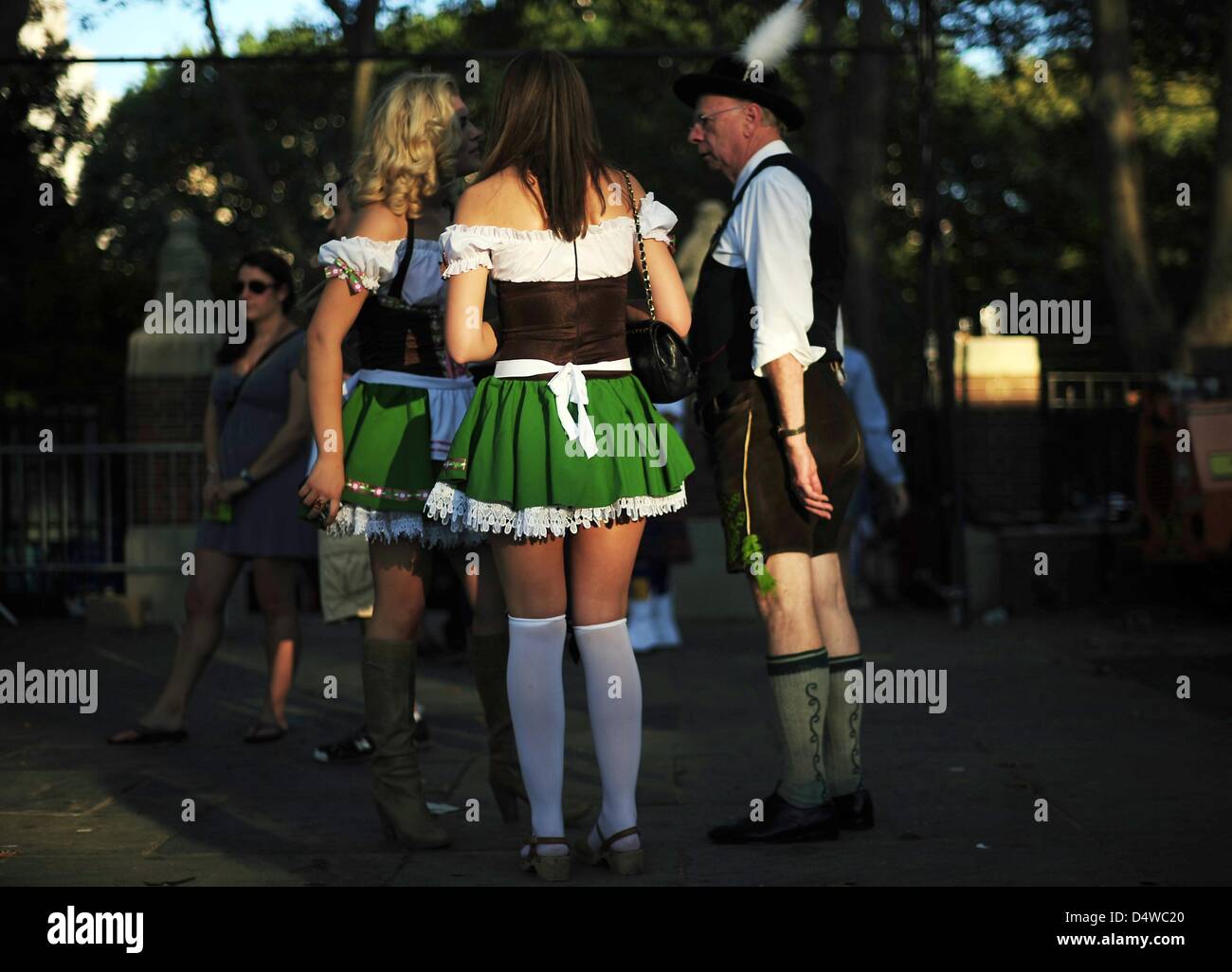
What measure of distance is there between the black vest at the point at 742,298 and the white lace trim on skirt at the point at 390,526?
88cm

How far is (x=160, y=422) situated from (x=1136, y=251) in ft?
29.3

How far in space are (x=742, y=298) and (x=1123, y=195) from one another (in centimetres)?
1193

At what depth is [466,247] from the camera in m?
4.30

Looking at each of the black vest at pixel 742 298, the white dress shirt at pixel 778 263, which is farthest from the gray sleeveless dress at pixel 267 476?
the white dress shirt at pixel 778 263

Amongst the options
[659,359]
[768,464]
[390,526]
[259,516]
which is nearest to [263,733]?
[259,516]

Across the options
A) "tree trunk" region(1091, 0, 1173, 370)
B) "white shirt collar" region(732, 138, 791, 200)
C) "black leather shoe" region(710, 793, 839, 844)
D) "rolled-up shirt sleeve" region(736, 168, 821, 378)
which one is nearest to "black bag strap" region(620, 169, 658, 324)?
"rolled-up shirt sleeve" region(736, 168, 821, 378)

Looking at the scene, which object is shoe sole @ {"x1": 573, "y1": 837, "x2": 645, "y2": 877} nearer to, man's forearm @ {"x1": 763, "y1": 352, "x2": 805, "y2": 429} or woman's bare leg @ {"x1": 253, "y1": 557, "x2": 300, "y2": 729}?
man's forearm @ {"x1": 763, "y1": 352, "x2": 805, "y2": 429}

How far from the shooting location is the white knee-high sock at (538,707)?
4406 millimetres

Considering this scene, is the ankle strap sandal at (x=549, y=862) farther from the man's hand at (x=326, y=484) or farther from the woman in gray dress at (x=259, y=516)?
the woman in gray dress at (x=259, y=516)

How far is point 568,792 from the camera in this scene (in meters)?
5.75

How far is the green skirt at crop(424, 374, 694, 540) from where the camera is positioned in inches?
170

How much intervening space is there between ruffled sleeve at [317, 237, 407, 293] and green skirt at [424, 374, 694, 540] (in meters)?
0.63
